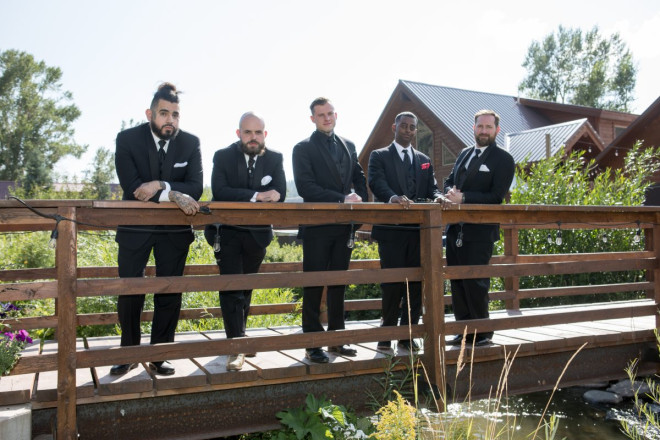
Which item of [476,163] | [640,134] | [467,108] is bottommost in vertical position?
[476,163]

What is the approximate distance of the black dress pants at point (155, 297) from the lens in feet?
13.8

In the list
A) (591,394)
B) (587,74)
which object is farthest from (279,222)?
(587,74)

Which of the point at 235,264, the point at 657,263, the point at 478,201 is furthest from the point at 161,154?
the point at 657,263

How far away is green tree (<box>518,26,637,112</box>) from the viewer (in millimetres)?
44219

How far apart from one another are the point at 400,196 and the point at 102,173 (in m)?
44.8

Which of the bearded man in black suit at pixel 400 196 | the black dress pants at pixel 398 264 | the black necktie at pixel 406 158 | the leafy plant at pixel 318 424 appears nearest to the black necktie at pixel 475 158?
the bearded man in black suit at pixel 400 196

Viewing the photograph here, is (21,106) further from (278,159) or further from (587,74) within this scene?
(278,159)

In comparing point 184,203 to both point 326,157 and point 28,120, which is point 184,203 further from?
point 28,120

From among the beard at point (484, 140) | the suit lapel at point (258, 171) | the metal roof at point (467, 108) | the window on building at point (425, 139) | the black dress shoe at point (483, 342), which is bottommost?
the black dress shoe at point (483, 342)

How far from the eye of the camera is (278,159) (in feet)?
15.9

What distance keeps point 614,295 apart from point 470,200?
19.8 ft

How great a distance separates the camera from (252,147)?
461 cm

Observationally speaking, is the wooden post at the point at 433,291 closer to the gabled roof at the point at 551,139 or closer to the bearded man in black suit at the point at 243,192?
the bearded man in black suit at the point at 243,192

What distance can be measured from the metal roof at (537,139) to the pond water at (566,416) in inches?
579
